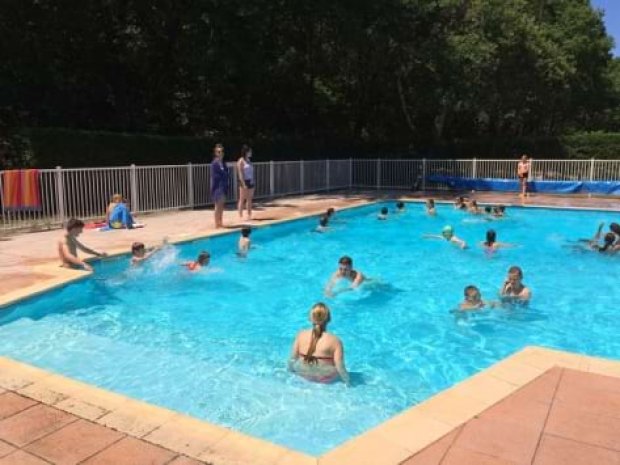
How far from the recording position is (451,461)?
336cm

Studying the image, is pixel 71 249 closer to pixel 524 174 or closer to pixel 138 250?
pixel 138 250

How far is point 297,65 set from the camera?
84.1 feet

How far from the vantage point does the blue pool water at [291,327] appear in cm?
534

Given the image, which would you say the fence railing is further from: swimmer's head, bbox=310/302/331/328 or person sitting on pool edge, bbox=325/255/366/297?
swimmer's head, bbox=310/302/331/328

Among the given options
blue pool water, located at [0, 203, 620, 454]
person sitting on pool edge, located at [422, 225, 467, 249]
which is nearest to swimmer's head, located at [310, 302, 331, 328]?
blue pool water, located at [0, 203, 620, 454]

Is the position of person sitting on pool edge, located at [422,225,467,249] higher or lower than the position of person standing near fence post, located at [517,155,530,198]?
lower

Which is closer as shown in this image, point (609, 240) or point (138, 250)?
point (138, 250)

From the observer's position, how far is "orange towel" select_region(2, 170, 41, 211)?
39.9 feet

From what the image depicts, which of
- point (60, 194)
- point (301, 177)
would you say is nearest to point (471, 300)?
point (60, 194)

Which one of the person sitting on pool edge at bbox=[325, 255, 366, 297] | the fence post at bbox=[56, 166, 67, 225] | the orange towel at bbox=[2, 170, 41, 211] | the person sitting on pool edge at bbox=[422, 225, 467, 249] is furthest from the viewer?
the fence post at bbox=[56, 166, 67, 225]

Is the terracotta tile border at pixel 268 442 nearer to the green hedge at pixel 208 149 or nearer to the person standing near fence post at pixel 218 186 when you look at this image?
the person standing near fence post at pixel 218 186

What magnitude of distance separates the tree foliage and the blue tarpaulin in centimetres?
347

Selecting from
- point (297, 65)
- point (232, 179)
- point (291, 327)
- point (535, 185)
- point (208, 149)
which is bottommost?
point (291, 327)

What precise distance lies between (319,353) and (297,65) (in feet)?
71.9
